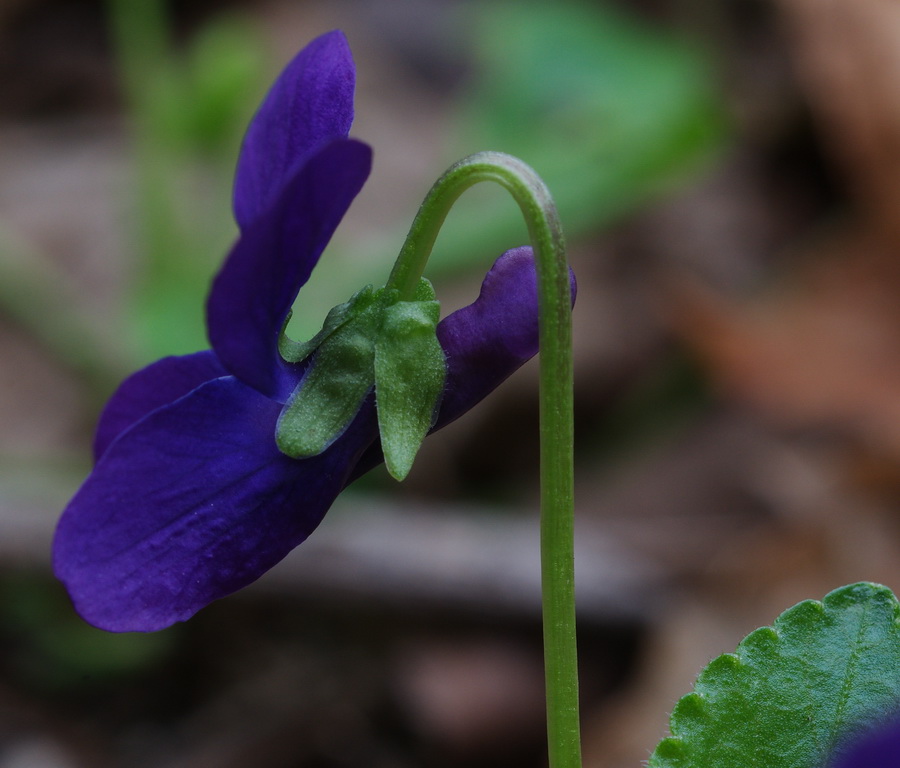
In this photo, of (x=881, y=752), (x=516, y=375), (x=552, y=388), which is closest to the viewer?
(x=881, y=752)

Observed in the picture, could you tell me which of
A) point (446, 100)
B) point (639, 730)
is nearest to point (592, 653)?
point (639, 730)

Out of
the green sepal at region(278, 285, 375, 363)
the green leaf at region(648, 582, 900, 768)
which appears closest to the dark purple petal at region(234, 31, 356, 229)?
the green sepal at region(278, 285, 375, 363)

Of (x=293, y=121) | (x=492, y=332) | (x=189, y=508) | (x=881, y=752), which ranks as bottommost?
(x=881, y=752)

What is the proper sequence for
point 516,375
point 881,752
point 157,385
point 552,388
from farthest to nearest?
point 516,375, point 157,385, point 552,388, point 881,752

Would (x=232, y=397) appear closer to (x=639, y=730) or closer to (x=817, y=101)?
(x=639, y=730)

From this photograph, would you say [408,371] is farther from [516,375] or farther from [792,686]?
[516,375]

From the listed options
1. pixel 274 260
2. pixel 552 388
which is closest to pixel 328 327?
pixel 274 260

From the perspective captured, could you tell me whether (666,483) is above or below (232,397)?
above

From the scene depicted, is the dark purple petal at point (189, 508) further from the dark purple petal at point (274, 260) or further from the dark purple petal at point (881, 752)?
the dark purple petal at point (881, 752)
